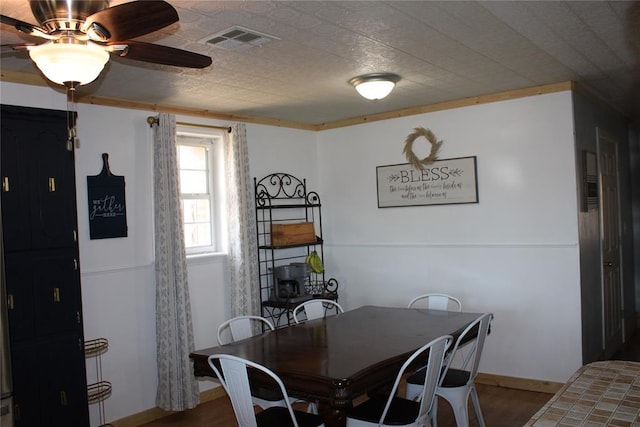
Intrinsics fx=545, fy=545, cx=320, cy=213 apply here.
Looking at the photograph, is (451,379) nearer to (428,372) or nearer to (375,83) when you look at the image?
(428,372)

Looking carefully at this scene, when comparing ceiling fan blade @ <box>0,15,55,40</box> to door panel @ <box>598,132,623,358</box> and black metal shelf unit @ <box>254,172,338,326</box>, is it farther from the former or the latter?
door panel @ <box>598,132,623,358</box>

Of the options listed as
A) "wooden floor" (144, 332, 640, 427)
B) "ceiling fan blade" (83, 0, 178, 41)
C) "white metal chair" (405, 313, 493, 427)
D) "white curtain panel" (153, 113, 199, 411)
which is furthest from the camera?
"white curtain panel" (153, 113, 199, 411)

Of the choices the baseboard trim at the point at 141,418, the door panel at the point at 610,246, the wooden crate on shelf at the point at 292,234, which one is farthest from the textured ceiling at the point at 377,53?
the baseboard trim at the point at 141,418

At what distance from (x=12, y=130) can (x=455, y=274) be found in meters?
3.42

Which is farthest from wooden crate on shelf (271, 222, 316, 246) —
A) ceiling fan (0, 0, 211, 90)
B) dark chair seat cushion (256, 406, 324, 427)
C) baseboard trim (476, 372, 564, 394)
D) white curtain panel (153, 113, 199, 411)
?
ceiling fan (0, 0, 211, 90)

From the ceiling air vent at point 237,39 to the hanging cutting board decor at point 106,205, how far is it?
4.96 feet

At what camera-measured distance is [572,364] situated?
161 inches

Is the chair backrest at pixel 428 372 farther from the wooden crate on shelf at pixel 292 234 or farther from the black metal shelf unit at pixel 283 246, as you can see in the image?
the wooden crate on shelf at pixel 292 234

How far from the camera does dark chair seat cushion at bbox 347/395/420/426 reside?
2.61m

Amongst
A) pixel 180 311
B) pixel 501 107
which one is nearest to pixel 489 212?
pixel 501 107

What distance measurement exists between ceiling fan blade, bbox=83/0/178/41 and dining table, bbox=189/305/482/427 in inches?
60.7

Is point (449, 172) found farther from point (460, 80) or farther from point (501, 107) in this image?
point (460, 80)

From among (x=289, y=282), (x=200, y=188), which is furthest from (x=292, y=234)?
(x=200, y=188)

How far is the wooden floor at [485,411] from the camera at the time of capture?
3.69 metres
